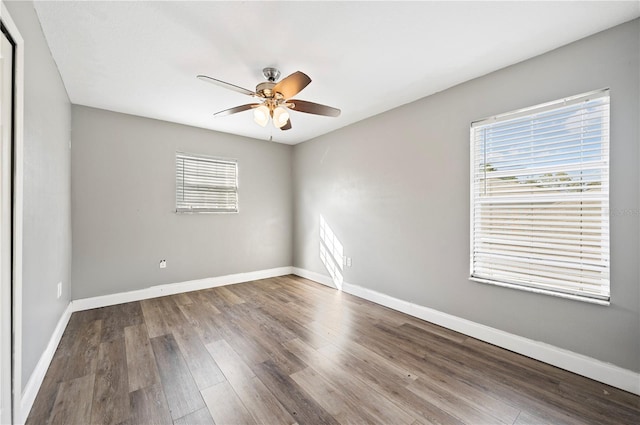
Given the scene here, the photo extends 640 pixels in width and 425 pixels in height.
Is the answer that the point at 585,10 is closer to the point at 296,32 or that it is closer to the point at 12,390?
the point at 296,32

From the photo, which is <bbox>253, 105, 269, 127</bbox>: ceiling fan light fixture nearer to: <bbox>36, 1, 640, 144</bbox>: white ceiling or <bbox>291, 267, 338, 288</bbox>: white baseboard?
<bbox>36, 1, 640, 144</bbox>: white ceiling

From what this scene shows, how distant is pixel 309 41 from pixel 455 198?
2025mm

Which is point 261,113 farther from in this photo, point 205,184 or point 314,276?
point 314,276

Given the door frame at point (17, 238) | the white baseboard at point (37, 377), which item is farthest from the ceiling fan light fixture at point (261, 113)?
the white baseboard at point (37, 377)

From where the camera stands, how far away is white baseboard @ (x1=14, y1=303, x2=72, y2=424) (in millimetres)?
1555

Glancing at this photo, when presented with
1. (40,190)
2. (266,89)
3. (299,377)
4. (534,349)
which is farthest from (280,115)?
(534,349)

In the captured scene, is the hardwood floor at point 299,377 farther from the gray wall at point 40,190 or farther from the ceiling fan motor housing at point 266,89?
the ceiling fan motor housing at point 266,89

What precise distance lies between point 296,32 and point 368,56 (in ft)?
2.17

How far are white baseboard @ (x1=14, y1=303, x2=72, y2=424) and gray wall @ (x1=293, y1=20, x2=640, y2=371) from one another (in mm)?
3219

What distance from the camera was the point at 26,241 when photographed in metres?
1.65

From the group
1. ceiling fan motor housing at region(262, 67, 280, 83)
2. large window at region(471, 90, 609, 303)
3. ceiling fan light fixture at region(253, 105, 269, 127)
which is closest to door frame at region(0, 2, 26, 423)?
ceiling fan light fixture at region(253, 105, 269, 127)

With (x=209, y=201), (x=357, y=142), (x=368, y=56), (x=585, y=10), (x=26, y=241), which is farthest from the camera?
(x=209, y=201)

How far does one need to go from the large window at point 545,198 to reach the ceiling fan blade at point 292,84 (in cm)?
174

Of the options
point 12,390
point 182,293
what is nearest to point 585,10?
point 12,390
